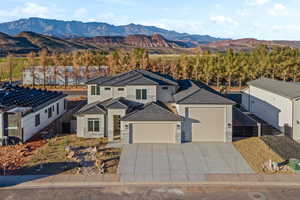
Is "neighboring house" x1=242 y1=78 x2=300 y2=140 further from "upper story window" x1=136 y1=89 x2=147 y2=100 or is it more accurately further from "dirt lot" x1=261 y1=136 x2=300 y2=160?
"upper story window" x1=136 y1=89 x2=147 y2=100

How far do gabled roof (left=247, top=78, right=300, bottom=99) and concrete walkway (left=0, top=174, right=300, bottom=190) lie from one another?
34.5ft

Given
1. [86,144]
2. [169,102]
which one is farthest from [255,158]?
[86,144]

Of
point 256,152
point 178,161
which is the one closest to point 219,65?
point 256,152

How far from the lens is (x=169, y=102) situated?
1085 inches

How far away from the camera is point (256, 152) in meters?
21.3

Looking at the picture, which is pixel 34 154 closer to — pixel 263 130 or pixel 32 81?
pixel 263 130

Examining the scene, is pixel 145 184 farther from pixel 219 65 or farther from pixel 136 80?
pixel 219 65

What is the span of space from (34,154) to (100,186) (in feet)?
24.5

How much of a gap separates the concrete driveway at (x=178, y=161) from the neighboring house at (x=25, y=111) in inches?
338

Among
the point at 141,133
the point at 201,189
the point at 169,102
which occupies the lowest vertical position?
the point at 201,189

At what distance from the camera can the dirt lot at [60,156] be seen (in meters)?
17.9

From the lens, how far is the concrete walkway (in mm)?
15898

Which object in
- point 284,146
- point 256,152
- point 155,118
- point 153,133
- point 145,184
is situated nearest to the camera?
point 145,184

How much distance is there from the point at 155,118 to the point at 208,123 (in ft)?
14.0
